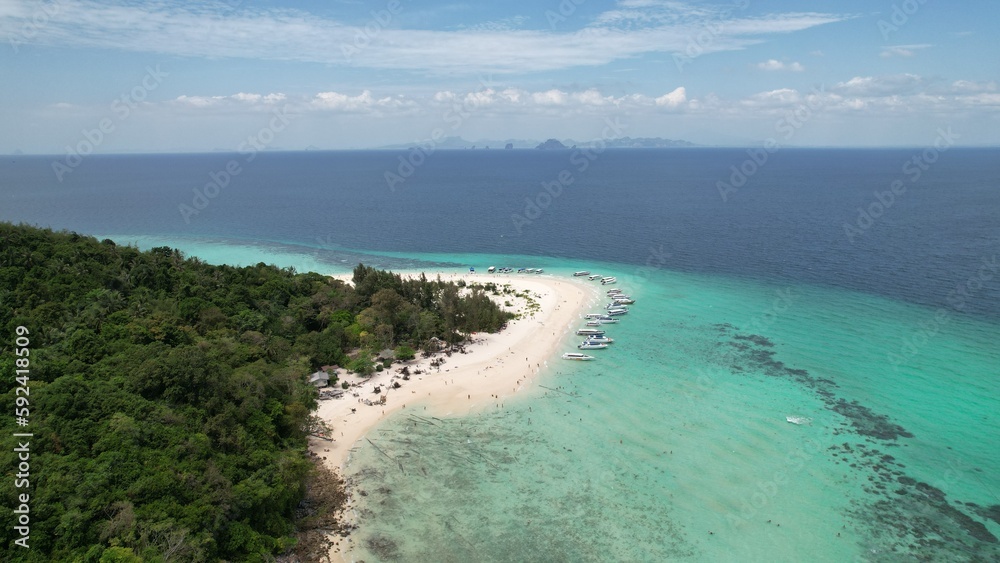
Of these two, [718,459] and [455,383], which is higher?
[455,383]

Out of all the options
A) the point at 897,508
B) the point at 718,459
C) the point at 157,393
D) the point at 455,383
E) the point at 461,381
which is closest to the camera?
the point at 897,508

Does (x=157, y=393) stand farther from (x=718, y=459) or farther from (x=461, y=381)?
(x=718, y=459)

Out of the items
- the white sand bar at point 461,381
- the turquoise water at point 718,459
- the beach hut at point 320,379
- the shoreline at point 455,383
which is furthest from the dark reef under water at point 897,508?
the beach hut at point 320,379

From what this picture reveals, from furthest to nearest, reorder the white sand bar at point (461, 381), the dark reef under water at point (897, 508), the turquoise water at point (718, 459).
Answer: the white sand bar at point (461, 381) → the turquoise water at point (718, 459) → the dark reef under water at point (897, 508)

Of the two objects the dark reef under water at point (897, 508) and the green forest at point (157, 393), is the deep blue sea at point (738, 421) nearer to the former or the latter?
the dark reef under water at point (897, 508)

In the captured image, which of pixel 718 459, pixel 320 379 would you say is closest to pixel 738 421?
pixel 718 459

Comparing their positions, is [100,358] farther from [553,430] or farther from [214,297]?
[553,430]

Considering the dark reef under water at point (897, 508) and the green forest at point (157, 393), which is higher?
the green forest at point (157, 393)
